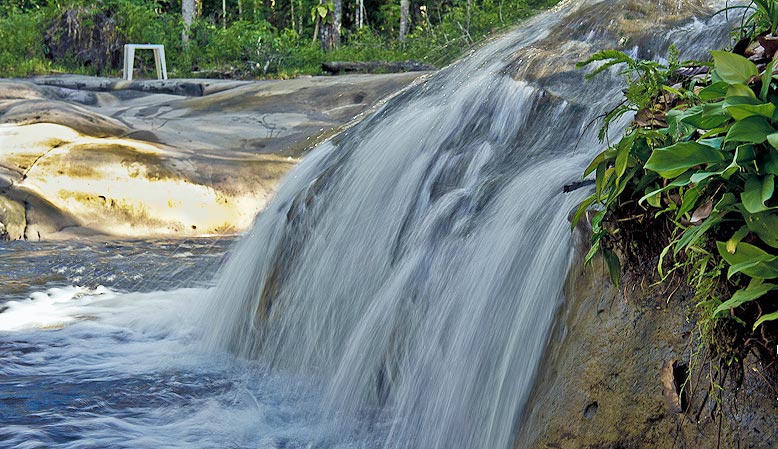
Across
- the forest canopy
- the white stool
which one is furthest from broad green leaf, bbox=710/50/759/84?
the white stool

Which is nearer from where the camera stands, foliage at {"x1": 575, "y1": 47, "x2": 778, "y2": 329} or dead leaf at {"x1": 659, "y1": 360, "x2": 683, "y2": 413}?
foliage at {"x1": 575, "y1": 47, "x2": 778, "y2": 329}

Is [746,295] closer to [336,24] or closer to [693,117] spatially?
[693,117]

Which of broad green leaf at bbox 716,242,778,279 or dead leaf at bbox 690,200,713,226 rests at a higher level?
dead leaf at bbox 690,200,713,226

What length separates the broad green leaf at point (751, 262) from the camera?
1.52 metres

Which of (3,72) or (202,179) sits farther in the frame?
(3,72)

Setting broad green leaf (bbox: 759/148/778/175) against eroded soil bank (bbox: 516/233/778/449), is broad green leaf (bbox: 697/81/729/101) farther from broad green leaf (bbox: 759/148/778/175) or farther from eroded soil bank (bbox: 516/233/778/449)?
eroded soil bank (bbox: 516/233/778/449)

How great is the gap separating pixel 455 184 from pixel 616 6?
59.1 inches

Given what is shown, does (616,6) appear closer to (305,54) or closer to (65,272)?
(65,272)

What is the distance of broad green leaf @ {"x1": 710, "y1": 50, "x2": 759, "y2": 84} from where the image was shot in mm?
1617

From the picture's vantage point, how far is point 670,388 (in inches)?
72.7

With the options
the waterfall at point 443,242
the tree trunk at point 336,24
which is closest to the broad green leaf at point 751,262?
the waterfall at point 443,242

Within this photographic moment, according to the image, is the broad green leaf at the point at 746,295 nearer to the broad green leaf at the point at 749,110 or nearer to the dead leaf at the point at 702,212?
the dead leaf at the point at 702,212

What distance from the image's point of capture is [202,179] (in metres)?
7.95

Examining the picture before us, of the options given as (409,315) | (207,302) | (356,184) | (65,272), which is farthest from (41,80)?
(409,315)
